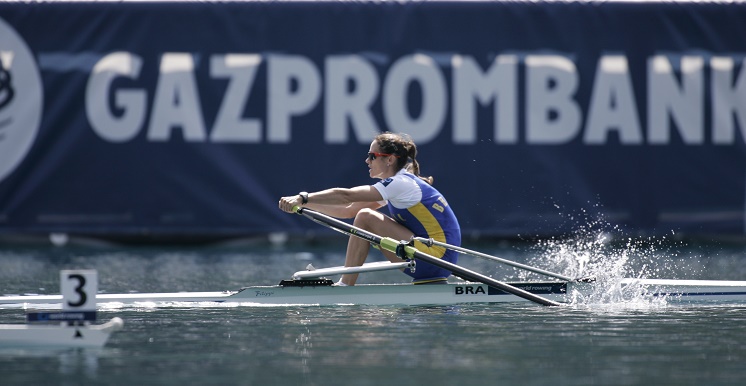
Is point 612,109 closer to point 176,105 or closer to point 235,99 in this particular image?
point 235,99

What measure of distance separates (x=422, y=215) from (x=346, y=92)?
243 inches

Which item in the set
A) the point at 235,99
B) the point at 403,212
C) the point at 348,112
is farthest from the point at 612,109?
the point at 403,212

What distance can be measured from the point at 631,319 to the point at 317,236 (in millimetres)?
7895

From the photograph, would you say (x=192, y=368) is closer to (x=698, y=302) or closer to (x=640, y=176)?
(x=698, y=302)

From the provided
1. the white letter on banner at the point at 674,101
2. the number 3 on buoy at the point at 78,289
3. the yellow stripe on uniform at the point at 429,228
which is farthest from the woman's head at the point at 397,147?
the white letter on banner at the point at 674,101

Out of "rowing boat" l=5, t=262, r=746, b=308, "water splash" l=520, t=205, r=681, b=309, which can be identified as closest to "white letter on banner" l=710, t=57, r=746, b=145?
"water splash" l=520, t=205, r=681, b=309

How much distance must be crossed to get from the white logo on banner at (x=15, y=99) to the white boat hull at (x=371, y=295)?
665 cm

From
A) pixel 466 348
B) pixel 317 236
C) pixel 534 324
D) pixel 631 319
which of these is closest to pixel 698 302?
pixel 631 319

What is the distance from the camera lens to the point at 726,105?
1422cm

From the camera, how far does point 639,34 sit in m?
14.2

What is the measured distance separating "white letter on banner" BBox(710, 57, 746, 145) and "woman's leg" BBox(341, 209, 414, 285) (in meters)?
7.38

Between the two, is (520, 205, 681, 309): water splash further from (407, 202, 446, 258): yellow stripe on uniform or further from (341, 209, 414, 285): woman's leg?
(341, 209, 414, 285): woman's leg

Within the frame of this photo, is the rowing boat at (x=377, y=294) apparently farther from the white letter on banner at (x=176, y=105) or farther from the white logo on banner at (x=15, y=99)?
the white logo on banner at (x=15, y=99)

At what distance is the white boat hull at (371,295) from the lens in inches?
307
